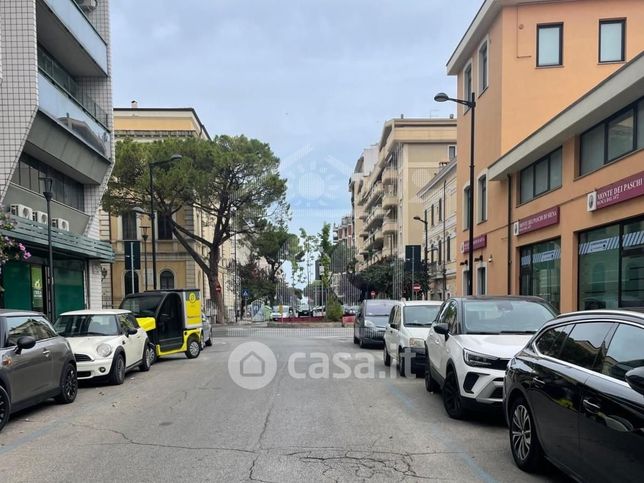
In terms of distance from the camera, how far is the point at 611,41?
21.4 meters

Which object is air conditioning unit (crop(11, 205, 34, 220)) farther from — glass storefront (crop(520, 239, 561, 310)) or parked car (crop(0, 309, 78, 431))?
glass storefront (crop(520, 239, 561, 310))

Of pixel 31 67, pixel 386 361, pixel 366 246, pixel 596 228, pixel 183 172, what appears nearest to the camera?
pixel 386 361

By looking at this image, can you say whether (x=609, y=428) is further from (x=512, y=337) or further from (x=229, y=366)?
(x=229, y=366)

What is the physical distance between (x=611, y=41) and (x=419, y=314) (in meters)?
15.9

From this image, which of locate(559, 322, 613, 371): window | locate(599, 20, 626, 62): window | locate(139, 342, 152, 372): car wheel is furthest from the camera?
locate(599, 20, 626, 62): window

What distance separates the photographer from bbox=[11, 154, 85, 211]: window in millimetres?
18917

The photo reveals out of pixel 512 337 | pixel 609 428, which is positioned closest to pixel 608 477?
pixel 609 428

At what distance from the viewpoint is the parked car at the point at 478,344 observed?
679cm

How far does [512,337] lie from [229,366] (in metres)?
8.31

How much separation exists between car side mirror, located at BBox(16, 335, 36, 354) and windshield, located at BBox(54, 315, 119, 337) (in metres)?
4.04

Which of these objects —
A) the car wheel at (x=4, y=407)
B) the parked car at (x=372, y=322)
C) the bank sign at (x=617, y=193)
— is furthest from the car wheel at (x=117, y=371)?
the bank sign at (x=617, y=193)

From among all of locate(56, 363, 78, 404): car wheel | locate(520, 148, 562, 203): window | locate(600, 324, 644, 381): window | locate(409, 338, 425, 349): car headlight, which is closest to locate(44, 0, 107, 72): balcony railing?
locate(56, 363, 78, 404): car wheel

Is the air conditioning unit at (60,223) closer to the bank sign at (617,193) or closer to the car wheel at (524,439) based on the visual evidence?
the bank sign at (617,193)

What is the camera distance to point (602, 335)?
4.30 metres
